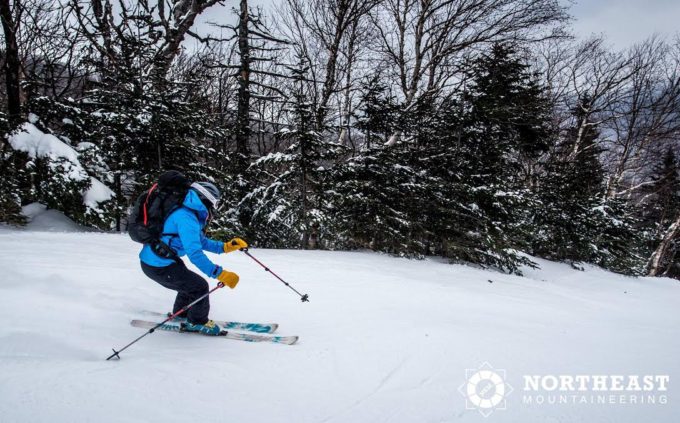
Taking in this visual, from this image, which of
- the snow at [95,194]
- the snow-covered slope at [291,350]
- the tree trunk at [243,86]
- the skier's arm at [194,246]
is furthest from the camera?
the tree trunk at [243,86]

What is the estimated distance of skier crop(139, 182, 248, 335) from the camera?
296cm

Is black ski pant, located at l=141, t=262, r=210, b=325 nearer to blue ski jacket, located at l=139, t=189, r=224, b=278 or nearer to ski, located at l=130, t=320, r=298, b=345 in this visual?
blue ski jacket, located at l=139, t=189, r=224, b=278

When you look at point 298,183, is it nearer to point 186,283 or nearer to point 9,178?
point 9,178

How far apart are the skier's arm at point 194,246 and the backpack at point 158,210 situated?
0.70 ft

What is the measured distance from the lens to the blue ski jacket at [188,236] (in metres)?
2.94

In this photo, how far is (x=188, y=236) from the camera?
2957 mm

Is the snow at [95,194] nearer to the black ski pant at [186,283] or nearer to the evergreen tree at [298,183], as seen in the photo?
the evergreen tree at [298,183]

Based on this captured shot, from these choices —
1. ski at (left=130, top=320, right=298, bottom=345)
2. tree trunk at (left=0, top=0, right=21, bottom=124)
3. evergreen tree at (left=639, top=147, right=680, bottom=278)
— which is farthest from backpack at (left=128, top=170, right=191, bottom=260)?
evergreen tree at (left=639, top=147, right=680, bottom=278)

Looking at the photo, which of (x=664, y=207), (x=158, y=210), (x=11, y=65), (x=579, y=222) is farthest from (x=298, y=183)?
(x=664, y=207)

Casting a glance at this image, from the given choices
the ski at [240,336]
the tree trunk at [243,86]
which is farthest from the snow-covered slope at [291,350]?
the tree trunk at [243,86]

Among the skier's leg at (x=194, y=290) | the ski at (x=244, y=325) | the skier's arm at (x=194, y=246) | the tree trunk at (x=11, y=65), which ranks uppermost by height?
the tree trunk at (x=11, y=65)

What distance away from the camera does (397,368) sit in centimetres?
302

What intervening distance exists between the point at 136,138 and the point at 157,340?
23.3ft

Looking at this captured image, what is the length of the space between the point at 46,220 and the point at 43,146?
1.76 m
